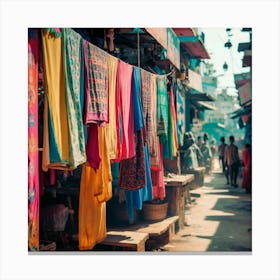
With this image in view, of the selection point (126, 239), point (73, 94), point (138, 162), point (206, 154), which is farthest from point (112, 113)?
point (206, 154)

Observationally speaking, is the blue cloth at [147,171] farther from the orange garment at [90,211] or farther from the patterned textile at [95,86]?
the patterned textile at [95,86]

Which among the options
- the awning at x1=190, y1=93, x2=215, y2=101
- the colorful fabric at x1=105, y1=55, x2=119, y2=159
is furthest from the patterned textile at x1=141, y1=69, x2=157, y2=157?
the awning at x1=190, y1=93, x2=215, y2=101

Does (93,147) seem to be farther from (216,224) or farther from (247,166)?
(247,166)

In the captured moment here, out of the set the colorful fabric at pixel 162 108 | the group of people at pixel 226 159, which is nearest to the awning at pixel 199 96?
the group of people at pixel 226 159

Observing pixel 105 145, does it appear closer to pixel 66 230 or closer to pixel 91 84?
pixel 91 84

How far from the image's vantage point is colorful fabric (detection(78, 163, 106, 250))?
13.5 feet

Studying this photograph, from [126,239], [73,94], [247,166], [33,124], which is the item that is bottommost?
[126,239]

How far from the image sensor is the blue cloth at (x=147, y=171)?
4277mm

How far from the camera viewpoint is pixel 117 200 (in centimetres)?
550

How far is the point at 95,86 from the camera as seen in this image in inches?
133

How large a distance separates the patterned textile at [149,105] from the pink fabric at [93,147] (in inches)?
42.5

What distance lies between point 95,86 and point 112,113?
482mm

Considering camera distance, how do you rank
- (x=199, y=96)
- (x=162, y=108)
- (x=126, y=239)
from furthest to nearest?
1. (x=199, y=96)
2. (x=162, y=108)
3. (x=126, y=239)
